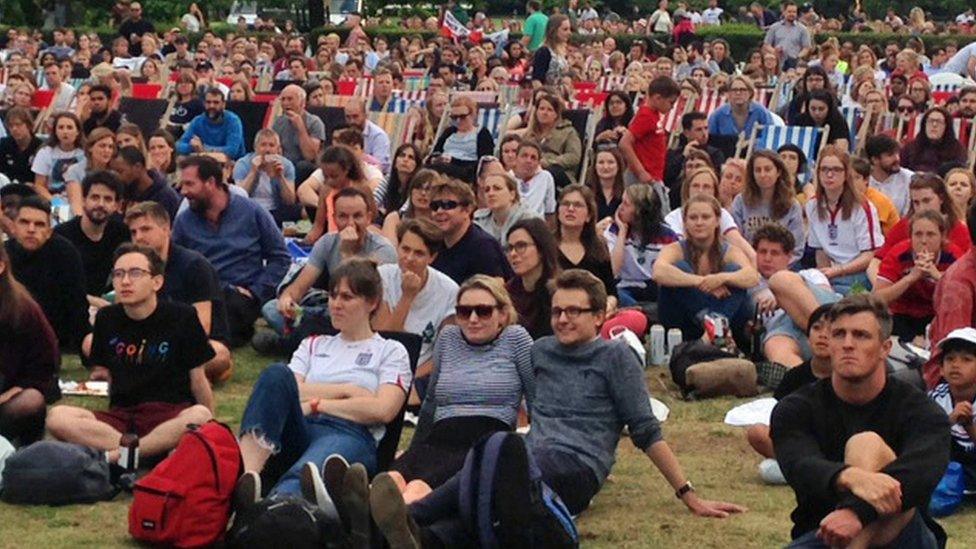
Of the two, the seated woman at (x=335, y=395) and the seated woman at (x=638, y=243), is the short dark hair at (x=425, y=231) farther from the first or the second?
the seated woman at (x=638, y=243)

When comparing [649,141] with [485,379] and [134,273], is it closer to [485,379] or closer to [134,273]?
[134,273]

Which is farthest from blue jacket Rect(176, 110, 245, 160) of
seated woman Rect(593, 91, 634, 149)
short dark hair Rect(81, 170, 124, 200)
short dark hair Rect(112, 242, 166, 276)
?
short dark hair Rect(112, 242, 166, 276)

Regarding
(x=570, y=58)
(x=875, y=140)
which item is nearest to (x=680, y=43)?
(x=570, y=58)

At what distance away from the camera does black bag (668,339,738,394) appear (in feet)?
34.8

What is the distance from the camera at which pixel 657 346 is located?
1129 centimetres

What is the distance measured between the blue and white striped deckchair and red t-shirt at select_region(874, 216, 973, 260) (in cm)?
535

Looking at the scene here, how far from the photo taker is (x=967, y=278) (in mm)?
9344

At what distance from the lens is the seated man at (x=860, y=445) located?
624cm

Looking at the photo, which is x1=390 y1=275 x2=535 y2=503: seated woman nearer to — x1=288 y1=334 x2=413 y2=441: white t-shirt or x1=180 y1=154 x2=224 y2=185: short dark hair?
x1=288 y1=334 x2=413 y2=441: white t-shirt

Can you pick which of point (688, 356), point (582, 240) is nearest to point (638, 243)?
point (582, 240)

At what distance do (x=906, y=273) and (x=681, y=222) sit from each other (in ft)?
5.91

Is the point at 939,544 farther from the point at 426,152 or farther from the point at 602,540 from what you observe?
the point at 426,152

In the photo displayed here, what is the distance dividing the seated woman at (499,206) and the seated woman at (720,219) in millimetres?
880

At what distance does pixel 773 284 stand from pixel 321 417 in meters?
3.15
